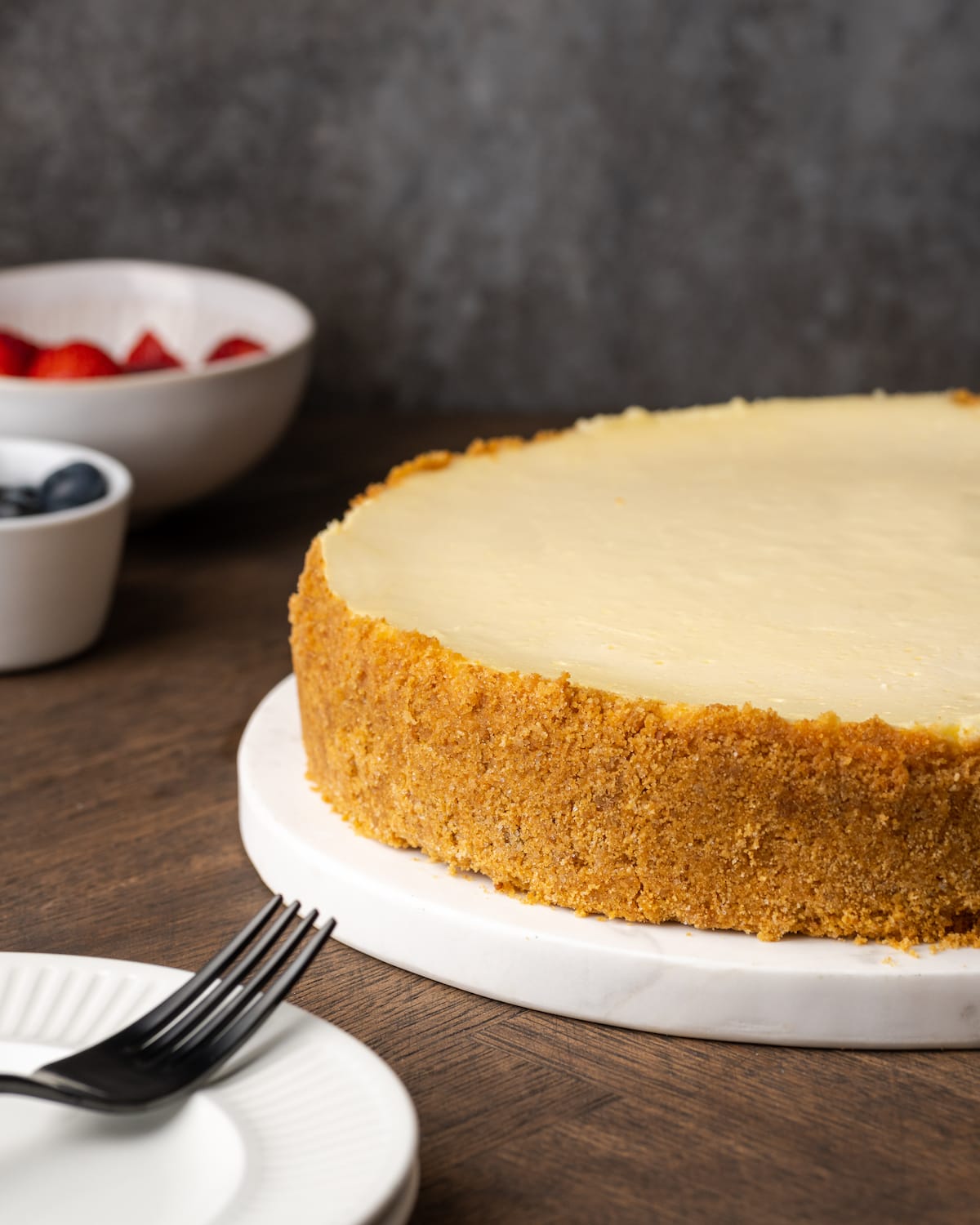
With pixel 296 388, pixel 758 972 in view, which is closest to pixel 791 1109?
pixel 758 972

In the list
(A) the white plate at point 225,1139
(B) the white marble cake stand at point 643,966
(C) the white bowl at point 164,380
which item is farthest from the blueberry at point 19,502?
(A) the white plate at point 225,1139

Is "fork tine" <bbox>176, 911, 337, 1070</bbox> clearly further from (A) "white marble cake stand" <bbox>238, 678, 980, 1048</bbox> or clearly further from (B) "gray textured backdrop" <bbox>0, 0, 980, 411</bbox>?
(B) "gray textured backdrop" <bbox>0, 0, 980, 411</bbox>

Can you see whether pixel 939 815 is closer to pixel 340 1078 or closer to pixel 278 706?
pixel 340 1078

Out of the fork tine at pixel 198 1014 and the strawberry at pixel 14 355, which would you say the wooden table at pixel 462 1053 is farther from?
the strawberry at pixel 14 355

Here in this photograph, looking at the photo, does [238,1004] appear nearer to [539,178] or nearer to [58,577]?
[58,577]

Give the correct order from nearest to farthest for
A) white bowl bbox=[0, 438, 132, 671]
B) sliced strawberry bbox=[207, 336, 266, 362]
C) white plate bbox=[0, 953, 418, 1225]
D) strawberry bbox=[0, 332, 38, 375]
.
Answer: white plate bbox=[0, 953, 418, 1225] → white bowl bbox=[0, 438, 132, 671] → strawberry bbox=[0, 332, 38, 375] → sliced strawberry bbox=[207, 336, 266, 362]

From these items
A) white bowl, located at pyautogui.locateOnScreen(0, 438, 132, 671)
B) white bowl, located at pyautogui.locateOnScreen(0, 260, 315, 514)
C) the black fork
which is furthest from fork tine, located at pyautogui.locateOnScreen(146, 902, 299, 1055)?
white bowl, located at pyautogui.locateOnScreen(0, 260, 315, 514)
